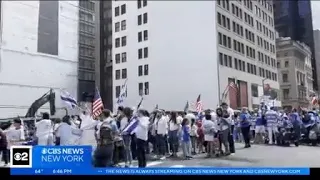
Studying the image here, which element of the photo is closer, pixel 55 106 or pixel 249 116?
pixel 249 116

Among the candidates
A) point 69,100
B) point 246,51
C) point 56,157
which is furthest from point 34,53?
point 246,51

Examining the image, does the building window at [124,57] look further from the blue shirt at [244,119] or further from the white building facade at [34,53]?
the blue shirt at [244,119]

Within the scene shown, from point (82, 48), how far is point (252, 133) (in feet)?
4.27

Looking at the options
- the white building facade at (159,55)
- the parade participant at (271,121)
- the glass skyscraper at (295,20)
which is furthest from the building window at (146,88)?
the glass skyscraper at (295,20)

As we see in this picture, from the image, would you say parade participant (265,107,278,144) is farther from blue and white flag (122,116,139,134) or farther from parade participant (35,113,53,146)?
parade participant (35,113,53,146)

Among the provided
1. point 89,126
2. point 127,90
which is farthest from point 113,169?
point 127,90

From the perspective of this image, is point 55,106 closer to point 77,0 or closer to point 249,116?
point 77,0

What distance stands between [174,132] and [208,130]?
40cm

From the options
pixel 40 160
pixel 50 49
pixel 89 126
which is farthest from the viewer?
pixel 50 49

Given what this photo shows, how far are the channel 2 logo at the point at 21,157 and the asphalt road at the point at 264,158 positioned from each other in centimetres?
67

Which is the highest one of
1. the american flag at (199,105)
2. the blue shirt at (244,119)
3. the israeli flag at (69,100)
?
the israeli flag at (69,100)

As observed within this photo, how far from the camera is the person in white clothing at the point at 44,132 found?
2.63 m

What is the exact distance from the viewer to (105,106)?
271 cm

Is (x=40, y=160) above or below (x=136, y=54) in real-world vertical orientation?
below
